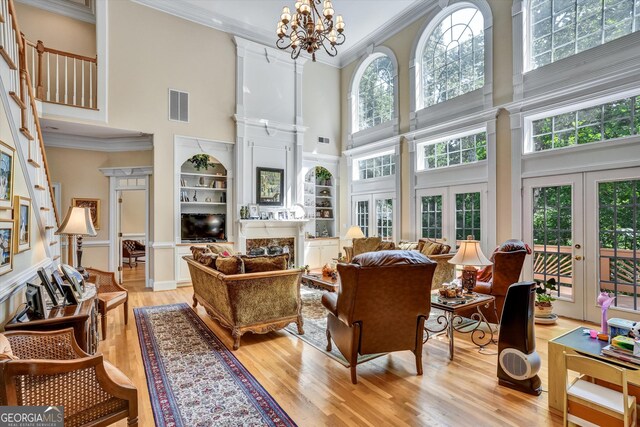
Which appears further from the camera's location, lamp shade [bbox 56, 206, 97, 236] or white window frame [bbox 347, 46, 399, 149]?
white window frame [bbox 347, 46, 399, 149]

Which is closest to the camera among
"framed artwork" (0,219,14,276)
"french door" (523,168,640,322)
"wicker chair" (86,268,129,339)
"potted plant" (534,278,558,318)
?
"framed artwork" (0,219,14,276)

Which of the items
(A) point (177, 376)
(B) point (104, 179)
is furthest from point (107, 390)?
(B) point (104, 179)

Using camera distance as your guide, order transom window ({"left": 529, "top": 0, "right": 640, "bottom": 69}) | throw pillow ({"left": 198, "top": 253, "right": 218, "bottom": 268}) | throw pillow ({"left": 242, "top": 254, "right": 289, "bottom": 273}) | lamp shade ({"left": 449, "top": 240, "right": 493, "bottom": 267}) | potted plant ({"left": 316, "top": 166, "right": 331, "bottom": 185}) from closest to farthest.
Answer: lamp shade ({"left": 449, "top": 240, "right": 493, "bottom": 267})
throw pillow ({"left": 242, "top": 254, "right": 289, "bottom": 273})
throw pillow ({"left": 198, "top": 253, "right": 218, "bottom": 268})
transom window ({"left": 529, "top": 0, "right": 640, "bottom": 69})
potted plant ({"left": 316, "top": 166, "right": 331, "bottom": 185})

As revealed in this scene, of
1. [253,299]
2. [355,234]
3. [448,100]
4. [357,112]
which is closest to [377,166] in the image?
[357,112]

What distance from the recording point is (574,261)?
4.63m

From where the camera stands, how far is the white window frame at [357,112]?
7546 mm

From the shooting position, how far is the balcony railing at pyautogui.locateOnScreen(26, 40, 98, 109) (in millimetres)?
5574

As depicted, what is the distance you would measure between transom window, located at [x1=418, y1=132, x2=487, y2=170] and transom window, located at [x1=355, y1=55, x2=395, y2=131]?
1.47 metres

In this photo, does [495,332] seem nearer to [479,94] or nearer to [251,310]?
[251,310]

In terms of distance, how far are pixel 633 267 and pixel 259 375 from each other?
4.73m

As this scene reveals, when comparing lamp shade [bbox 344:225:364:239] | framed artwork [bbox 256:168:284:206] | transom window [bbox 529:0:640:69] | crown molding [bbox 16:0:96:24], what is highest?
crown molding [bbox 16:0:96:24]

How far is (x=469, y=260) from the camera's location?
11.0 feet

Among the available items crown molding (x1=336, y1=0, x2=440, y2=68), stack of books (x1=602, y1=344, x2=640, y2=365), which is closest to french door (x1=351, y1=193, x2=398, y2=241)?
crown molding (x1=336, y1=0, x2=440, y2=68)

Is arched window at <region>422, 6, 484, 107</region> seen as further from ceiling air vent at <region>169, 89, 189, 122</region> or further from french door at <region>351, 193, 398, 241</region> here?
ceiling air vent at <region>169, 89, 189, 122</region>
